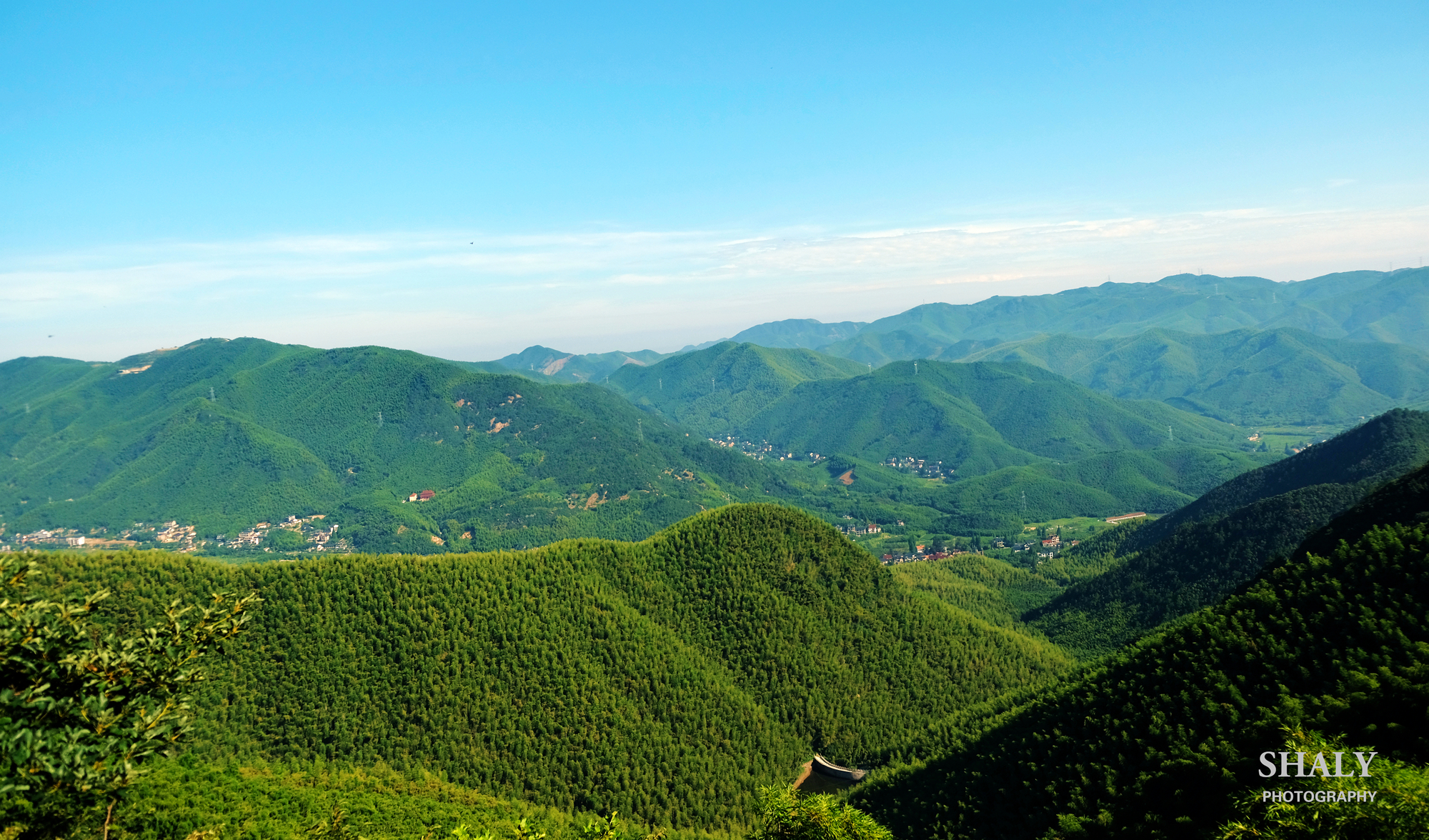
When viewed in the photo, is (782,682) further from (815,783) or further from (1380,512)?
(1380,512)

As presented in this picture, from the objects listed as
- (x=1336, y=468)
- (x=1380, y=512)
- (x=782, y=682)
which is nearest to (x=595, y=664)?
(x=782, y=682)

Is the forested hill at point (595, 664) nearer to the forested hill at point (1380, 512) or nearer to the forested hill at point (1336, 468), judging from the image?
the forested hill at point (1380, 512)

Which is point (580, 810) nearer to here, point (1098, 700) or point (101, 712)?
point (1098, 700)

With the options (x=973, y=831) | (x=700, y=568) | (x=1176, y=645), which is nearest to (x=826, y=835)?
(x=973, y=831)

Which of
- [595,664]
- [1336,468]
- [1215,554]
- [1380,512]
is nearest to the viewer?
[1380,512]

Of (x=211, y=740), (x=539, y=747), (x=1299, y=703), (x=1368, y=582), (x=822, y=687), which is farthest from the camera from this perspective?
(x=822, y=687)
